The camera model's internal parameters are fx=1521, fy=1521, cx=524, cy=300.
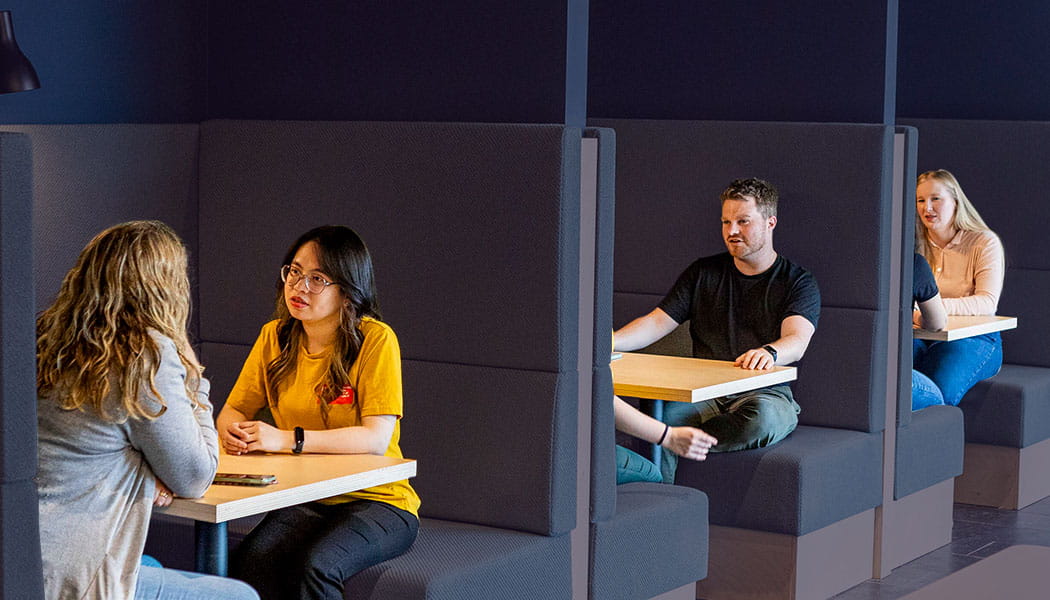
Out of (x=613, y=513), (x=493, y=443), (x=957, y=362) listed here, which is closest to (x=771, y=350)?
(x=613, y=513)

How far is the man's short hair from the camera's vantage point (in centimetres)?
468

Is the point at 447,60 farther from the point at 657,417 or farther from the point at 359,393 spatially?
the point at 657,417

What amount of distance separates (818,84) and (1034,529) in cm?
193

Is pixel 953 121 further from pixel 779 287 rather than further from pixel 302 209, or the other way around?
pixel 302 209

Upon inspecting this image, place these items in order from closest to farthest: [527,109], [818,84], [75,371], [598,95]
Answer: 1. [75,371]
2. [527,109]
3. [818,84]
4. [598,95]

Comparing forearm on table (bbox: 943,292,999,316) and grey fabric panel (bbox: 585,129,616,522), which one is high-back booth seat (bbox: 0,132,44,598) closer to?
grey fabric panel (bbox: 585,129,616,522)

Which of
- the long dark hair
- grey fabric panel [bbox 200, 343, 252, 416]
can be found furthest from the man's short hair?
the long dark hair

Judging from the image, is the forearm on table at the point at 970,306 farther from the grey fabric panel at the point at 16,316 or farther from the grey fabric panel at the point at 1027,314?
the grey fabric panel at the point at 16,316

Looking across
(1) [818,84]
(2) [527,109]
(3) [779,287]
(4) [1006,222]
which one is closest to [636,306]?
(3) [779,287]

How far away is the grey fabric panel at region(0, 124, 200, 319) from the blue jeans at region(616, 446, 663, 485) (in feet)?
4.23

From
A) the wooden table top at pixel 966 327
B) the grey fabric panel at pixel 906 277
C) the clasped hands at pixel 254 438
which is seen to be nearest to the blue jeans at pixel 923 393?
the wooden table top at pixel 966 327

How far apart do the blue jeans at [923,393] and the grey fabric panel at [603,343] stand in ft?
6.53

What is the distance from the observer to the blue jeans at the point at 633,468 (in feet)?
13.8

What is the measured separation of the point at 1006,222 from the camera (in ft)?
21.4
